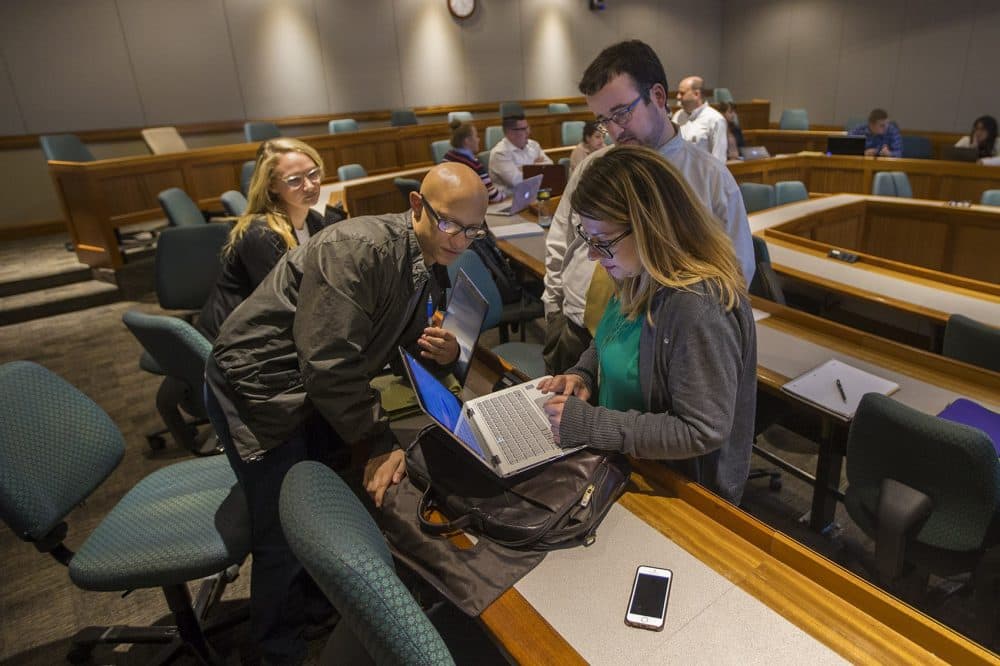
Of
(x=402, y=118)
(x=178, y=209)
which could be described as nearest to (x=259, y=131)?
(x=402, y=118)

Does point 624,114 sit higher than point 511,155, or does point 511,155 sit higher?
point 624,114

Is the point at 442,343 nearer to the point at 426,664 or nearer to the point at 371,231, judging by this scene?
the point at 371,231

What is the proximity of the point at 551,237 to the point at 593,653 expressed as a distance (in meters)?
1.63

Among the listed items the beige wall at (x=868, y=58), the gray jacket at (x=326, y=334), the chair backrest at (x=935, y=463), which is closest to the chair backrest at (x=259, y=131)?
the gray jacket at (x=326, y=334)

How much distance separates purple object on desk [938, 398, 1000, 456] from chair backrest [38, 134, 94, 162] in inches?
290

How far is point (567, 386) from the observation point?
5.03 feet

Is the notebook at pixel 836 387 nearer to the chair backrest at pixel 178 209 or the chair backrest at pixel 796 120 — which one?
the chair backrest at pixel 178 209

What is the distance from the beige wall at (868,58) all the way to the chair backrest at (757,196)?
6.47 m

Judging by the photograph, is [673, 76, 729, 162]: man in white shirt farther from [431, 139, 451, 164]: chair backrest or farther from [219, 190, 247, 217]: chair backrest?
[431, 139, 451, 164]: chair backrest

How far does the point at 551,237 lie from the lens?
2.31 metres

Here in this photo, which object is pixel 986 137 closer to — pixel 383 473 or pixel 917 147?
pixel 917 147

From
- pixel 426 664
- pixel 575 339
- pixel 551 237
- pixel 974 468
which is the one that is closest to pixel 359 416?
pixel 426 664

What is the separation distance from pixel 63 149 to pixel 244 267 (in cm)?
563

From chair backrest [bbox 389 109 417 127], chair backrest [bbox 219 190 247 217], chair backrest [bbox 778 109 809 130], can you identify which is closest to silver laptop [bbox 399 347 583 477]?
chair backrest [bbox 219 190 247 217]
